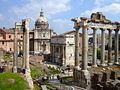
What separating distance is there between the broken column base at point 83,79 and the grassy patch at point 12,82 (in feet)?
27.5

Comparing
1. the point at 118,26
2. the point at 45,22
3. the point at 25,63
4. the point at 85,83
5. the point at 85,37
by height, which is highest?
the point at 45,22

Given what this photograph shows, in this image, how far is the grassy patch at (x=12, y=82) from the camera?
20094 mm

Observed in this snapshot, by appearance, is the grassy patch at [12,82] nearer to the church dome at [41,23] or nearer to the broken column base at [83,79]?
the broken column base at [83,79]

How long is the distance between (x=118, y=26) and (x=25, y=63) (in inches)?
624

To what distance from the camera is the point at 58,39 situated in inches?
2319

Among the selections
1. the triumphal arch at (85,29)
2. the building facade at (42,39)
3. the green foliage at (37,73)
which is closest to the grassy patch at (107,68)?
the triumphal arch at (85,29)

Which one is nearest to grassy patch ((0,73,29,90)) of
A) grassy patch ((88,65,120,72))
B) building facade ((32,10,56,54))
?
grassy patch ((88,65,120,72))

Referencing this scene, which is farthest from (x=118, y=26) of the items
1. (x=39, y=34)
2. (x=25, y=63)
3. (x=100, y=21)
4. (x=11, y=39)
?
(x=11, y=39)

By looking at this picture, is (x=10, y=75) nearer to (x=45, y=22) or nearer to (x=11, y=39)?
(x=11, y=39)

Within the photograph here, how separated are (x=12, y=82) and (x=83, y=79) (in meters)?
9.82

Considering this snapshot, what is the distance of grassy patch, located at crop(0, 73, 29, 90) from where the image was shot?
20094 mm

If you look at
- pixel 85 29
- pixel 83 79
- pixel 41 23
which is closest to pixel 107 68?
pixel 83 79

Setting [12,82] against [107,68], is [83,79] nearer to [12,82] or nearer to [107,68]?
[107,68]

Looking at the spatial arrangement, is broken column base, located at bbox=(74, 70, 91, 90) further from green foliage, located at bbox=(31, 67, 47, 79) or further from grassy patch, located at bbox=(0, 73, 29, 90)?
green foliage, located at bbox=(31, 67, 47, 79)
